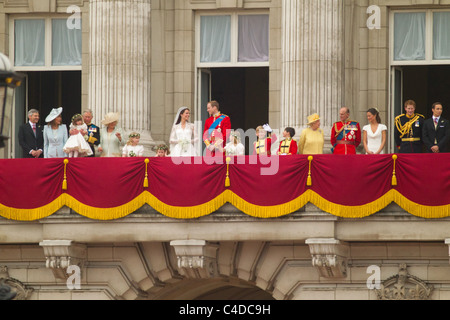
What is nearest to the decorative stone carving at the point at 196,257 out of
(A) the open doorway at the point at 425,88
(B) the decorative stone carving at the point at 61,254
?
(B) the decorative stone carving at the point at 61,254

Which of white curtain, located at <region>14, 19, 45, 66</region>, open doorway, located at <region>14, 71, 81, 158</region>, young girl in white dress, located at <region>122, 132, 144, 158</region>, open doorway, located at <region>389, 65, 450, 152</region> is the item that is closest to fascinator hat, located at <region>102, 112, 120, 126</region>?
young girl in white dress, located at <region>122, 132, 144, 158</region>

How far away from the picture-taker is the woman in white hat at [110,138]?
3609 centimetres

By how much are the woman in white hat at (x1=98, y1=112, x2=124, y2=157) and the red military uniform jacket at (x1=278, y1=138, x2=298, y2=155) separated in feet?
14.1

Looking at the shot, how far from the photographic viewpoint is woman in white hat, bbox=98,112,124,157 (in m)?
36.1

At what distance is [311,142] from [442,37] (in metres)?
6.18

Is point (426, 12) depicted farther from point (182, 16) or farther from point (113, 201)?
point (113, 201)

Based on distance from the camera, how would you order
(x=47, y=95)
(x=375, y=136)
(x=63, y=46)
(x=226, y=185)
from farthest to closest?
(x=47, y=95), (x=63, y=46), (x=375, y=136), (x=226, y=185)

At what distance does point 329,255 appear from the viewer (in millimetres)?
33594

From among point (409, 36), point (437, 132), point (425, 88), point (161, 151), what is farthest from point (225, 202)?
point (425, 88)

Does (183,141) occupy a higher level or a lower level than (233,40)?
lower

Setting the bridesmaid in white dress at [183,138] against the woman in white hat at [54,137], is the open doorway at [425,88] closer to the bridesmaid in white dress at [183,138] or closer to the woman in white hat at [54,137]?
A: the bridesmaid in white dress at [183,138]

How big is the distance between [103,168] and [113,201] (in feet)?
2.77

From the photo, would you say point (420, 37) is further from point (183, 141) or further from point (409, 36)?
point (183, 141)
